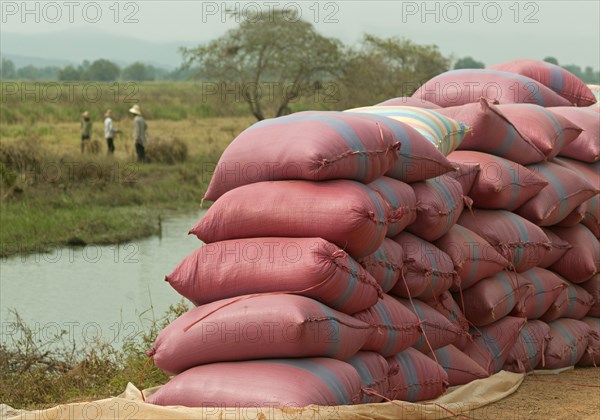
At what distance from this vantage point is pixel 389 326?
13.0ft

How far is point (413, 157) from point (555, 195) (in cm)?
110

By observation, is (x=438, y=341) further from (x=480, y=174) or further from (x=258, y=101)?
(x=258, y=101)

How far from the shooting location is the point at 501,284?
4848 mm

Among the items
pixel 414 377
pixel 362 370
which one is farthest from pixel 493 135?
pixel 362 370

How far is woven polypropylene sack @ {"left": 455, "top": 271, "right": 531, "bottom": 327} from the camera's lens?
473cm

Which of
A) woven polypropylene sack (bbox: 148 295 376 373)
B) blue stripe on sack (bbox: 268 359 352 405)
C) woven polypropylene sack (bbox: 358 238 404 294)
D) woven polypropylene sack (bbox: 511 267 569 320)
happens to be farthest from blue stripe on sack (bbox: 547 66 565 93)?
blue stripe on sack (bbox: 268 359 352 405)

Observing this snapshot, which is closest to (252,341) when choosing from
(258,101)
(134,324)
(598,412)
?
(598,412)

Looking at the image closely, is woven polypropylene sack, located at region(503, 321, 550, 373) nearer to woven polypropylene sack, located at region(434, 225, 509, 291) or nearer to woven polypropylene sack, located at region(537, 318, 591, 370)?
woven polypropylene sack, located at region(537, 318, 591, 370)

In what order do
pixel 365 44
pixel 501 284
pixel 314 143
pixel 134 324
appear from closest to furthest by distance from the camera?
pixel 314 143 < pixel 501 284 < pixel 134 324 < pixel 365 44

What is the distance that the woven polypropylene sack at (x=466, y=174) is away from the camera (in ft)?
15.7

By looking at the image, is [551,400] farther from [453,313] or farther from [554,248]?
[554,248]

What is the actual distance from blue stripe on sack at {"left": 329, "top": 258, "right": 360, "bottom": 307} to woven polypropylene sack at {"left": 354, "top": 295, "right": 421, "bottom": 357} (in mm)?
125

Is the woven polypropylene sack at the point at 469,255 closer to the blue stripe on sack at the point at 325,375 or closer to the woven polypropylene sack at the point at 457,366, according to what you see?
the woven polypropylene sack at the point at 457,366

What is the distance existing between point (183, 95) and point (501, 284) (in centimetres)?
3700
